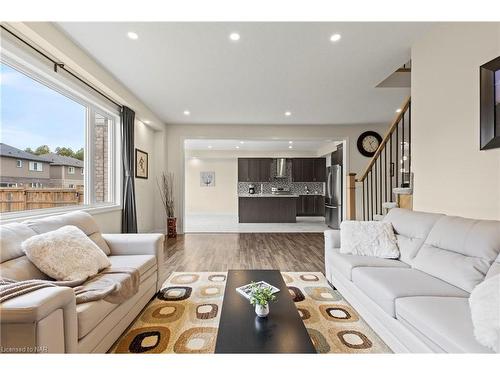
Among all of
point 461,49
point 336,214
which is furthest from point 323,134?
point 461,49

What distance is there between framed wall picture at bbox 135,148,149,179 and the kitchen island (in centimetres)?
351

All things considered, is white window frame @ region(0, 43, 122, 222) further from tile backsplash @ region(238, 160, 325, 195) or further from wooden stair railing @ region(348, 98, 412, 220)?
tile backsplash @ region(238, 160, 325, 195)

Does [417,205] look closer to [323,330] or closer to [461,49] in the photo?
[461,49]

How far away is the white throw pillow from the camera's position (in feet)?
3.67

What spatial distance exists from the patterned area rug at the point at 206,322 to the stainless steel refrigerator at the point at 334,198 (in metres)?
4.27

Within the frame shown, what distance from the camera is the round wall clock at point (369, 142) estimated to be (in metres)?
6.44

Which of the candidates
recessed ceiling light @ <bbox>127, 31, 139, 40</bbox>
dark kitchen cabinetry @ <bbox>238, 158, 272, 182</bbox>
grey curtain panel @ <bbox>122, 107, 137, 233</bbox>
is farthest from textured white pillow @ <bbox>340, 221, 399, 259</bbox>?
dark kitchen cabinetry @ <bbox>238, 158, 272, 182</bbox>

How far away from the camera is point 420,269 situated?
213 cm

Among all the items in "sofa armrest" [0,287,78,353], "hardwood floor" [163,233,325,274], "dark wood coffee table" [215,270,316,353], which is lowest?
"hardwood floor" [163,233,325,274]

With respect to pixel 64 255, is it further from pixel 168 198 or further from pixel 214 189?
pixel 214 189

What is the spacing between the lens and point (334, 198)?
289 inches

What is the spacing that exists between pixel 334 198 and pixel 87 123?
6.07m
